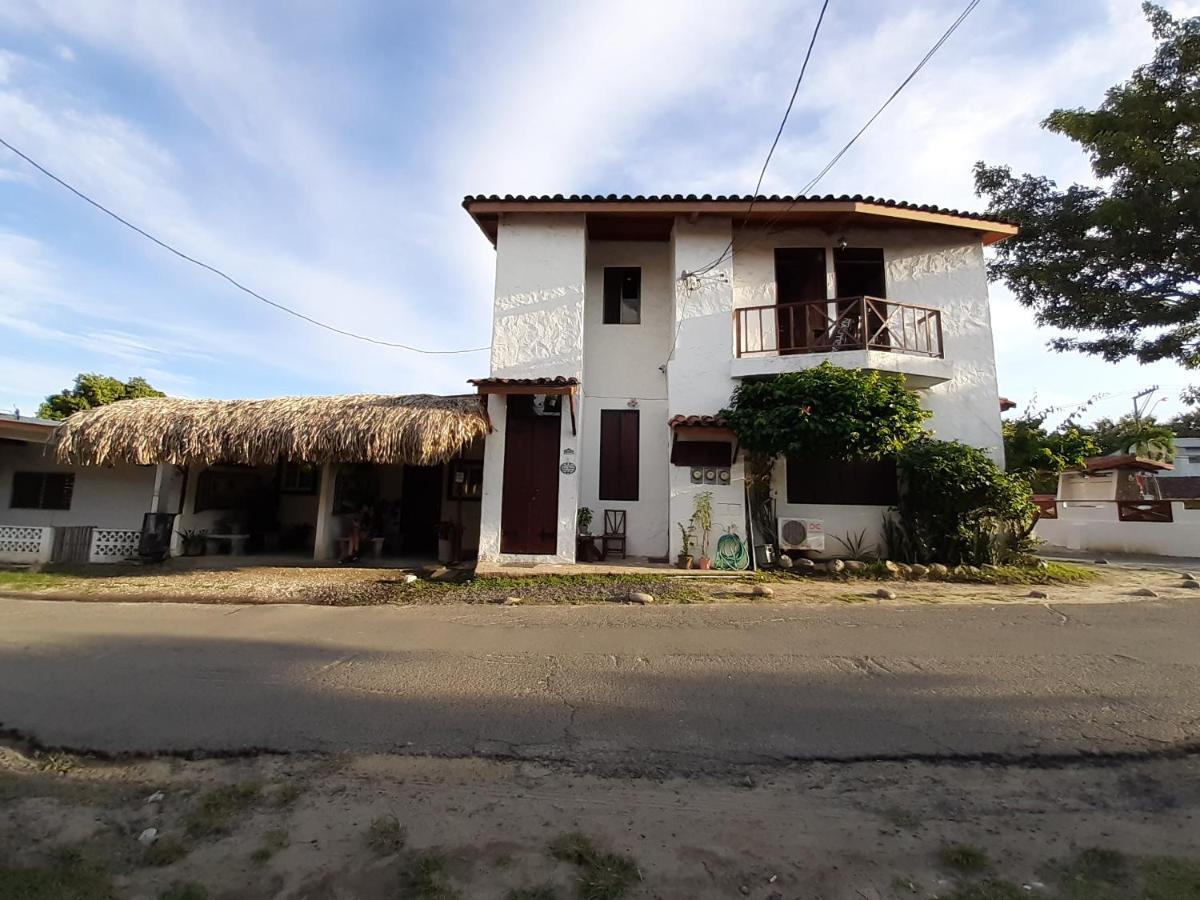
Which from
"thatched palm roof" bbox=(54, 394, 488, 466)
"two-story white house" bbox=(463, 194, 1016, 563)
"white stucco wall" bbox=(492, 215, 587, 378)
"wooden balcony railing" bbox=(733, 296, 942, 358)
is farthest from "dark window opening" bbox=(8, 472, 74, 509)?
"wooden balcony railing" bbox=(733, 296, 942, 358)

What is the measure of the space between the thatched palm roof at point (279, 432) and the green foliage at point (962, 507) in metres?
7.35

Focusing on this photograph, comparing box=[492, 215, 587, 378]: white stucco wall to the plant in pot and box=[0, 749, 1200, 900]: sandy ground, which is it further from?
box=[0, 749, 1200, 900]: sandy ground

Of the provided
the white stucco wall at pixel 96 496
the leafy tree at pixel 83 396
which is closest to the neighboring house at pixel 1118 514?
the white stucco wall at pixel 96 496

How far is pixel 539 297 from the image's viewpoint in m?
10.9

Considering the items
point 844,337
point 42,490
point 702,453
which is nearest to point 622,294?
point 702,453

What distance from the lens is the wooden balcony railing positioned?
10570 millimetres

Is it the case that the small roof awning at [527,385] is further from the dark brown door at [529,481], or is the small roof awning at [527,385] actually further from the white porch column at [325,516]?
the white porch column at [325,516]

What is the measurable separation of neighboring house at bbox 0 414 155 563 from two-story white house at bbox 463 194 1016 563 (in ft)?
25.0

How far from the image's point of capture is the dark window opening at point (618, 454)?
1115 cm

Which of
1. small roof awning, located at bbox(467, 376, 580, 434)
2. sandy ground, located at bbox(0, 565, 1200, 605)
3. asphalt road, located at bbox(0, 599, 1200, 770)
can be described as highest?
small roof awning, located at bbox(467, 376, 580, 434)

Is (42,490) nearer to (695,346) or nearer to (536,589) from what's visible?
(536,589)

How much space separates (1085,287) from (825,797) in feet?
45.3

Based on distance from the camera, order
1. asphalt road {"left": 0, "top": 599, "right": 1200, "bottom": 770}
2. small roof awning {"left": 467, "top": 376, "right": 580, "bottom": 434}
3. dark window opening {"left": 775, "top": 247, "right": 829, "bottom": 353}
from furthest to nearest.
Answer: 1. dark window opening {"left": 775, "top": 247, "right": 829, "bottom": 353}
2. small roof awning {"left": 467, "top": 376, "right": 580, "bottom": 434}
3. asphalt road {"left": 0, "top": 599, "right": 1200, "bottom": 770}

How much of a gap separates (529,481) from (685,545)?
2.89 meters
